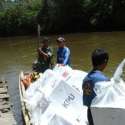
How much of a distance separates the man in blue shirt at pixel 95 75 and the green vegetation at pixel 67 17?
39.6 meters

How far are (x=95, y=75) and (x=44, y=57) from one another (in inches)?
315

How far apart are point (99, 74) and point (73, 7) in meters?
44.7

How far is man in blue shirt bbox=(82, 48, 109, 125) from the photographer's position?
591cm

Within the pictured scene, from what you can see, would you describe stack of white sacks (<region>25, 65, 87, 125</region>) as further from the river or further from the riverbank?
the river

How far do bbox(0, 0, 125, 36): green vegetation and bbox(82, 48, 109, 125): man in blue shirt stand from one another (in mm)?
39635

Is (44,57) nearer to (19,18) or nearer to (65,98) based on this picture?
(65,98)


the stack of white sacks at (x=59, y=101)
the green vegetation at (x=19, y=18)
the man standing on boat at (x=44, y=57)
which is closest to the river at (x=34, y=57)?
the man standing on boat at (x=44, y=57)

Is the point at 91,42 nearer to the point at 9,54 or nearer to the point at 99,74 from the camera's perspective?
the point at 9,54

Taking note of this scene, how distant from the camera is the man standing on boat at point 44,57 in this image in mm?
13867

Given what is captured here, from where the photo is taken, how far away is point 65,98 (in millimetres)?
8812

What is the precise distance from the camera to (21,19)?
5256 centimetres

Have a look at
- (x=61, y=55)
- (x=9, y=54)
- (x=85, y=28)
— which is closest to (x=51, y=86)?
(x=61, y=55)

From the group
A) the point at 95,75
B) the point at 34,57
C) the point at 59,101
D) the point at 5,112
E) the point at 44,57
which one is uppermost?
the point at 95,75

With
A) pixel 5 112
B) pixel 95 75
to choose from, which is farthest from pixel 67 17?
pixel 95 75
